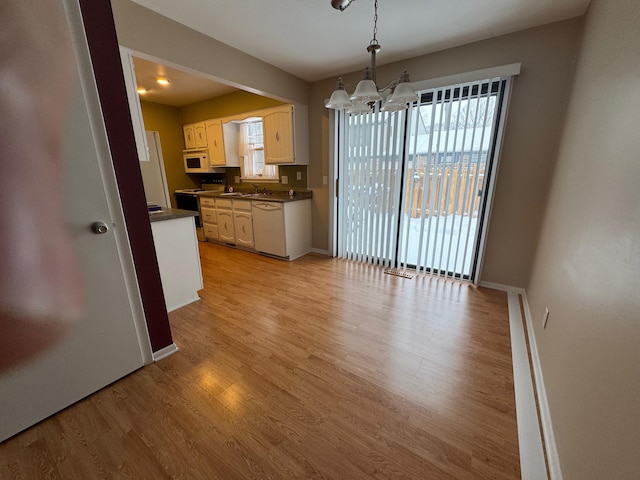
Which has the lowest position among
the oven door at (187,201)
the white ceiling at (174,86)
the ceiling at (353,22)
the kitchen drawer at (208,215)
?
the kitchen drawer at (208,215)

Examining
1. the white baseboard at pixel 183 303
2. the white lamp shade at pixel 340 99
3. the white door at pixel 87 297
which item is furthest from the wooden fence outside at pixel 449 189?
the white door at pixel 87 297

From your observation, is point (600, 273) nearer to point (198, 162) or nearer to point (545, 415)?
point (545, 415)

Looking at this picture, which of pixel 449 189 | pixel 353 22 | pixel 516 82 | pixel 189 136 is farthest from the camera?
pixel 189 136

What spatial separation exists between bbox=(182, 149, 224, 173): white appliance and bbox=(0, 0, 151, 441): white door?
3.69m

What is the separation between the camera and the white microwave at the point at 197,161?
15.6 feet

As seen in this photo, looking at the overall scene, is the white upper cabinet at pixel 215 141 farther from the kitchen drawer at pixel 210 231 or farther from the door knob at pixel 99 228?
the door knob at pixel 99 228

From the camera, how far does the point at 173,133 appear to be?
201 inches

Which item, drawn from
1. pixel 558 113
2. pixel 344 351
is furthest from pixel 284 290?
pixel 558 113

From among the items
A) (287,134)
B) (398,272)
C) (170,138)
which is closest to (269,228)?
(287,134)

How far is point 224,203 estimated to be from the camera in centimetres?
402

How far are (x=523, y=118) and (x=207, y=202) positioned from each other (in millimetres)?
4294

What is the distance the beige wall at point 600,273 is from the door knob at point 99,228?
2.14 metres

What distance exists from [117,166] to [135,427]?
1.37m

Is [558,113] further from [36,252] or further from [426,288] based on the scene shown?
[36,252]
